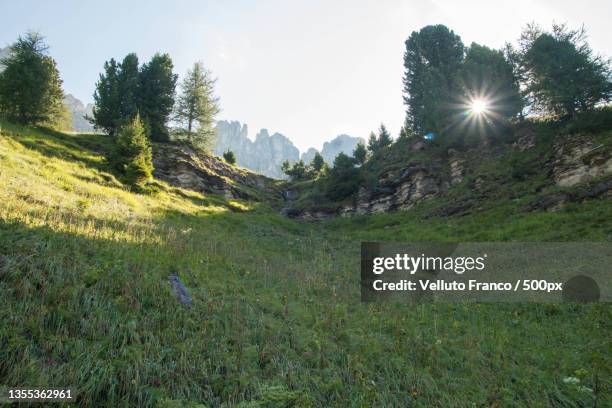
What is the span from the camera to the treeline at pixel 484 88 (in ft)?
85.4

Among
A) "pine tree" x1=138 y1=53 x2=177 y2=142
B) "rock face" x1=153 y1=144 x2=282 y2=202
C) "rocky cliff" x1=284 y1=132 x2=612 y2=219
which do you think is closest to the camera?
"rocky cliff" x1=284 y1=132 x2=612 y2=219

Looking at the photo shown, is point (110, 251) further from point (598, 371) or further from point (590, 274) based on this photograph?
point (590, 274)

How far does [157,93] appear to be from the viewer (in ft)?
153

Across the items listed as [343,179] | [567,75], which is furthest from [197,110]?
[567,75]

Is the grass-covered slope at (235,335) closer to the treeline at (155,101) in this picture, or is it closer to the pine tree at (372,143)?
the treeline at (155,101)

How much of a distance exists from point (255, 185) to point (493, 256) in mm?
47598

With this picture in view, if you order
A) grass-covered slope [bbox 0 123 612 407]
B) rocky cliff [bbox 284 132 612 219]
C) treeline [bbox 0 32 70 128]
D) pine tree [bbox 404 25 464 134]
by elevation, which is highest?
pine tree [bbox 404 25 464 134]

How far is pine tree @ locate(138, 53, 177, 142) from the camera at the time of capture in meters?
44.9

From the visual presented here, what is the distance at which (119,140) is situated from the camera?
2566cm

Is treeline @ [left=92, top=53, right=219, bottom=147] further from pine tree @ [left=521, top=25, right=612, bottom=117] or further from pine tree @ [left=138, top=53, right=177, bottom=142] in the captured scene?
pine tree @ [left=521, top=25, right=612, bottom=117]

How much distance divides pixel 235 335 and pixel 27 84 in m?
41.2

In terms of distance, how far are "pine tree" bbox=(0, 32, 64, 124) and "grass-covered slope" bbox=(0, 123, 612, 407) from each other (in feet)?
94.2

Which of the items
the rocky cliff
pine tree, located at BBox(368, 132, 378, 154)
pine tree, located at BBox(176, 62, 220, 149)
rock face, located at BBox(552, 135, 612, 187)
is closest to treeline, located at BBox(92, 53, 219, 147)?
pine tree, located at BBox(176, 62, 220, 149)

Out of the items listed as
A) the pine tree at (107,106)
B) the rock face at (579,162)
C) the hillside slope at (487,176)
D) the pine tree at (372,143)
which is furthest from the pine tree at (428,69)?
the pine tree at (107,106)
